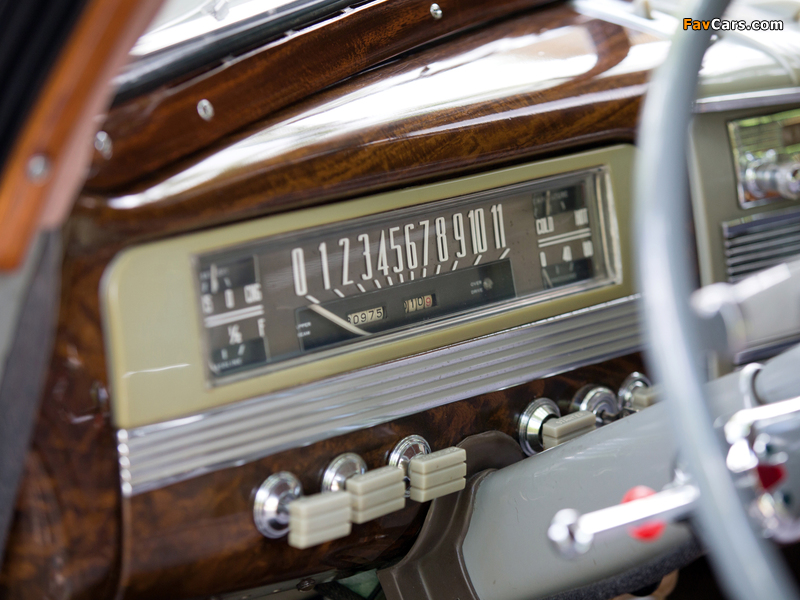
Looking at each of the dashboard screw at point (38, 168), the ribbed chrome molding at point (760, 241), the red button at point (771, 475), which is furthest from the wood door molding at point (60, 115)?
the ribbed chrome molding at point (760, 241)

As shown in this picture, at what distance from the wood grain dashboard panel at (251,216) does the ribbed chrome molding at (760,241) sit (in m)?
0.22

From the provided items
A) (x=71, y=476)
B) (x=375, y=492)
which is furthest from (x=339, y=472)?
(x=71, y=476)

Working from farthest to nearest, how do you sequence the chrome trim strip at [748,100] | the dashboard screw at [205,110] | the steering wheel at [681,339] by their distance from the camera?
the chrome trim strip at [748,100] → the dashboard screw at [205,110] → the steering wheel at [681,339]

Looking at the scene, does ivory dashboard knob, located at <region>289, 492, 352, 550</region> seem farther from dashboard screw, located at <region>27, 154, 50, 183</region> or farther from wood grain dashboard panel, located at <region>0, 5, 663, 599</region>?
dashboard screw, located at <region>27, 154, 50, 183</region>

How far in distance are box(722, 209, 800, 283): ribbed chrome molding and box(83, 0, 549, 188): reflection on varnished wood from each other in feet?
1.63

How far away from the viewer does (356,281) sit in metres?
0.99

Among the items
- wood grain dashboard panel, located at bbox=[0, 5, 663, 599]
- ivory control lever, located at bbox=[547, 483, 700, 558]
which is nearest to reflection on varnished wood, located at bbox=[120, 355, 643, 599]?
wood grain dashboard panel, located at bbox=[0, 5, 663, 599]

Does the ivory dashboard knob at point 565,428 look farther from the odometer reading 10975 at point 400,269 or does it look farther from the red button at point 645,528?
the red button at point 645,528

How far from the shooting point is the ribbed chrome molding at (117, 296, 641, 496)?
862 mm

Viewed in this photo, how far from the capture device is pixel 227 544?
35.8 inches


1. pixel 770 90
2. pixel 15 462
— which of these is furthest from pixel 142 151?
pixel 770 90

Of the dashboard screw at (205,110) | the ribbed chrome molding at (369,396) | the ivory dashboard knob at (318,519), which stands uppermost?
the dashboard screw at (205,110)

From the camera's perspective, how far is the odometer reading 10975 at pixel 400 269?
0.90 metres

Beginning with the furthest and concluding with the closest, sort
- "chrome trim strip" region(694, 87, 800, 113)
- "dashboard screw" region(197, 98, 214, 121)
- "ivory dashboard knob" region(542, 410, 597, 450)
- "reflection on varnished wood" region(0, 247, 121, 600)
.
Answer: "chrome trim strip" region(694, 87, 800, 113) < "ivory dashboard knob" region(542, 410, 597, 450) < "dashboard screw" region(197, 98, 214, 121) < "reflection on varnished wood" region(0, 247, 121, 600)
